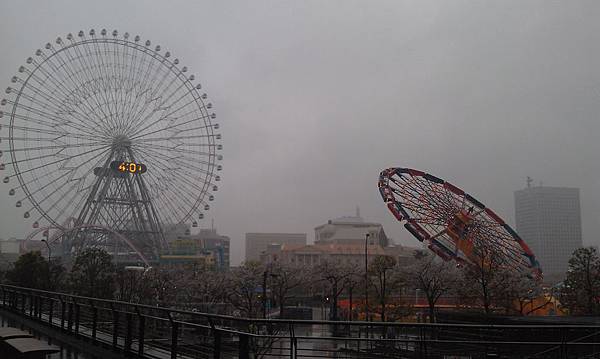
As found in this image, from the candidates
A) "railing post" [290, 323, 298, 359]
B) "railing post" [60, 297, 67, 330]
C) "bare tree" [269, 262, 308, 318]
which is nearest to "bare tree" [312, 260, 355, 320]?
"bare tree" [269, 262, 308, 318]

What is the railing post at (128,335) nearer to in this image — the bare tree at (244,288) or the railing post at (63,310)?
the railing post at (63,310)

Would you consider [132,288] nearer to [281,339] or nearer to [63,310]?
[63,310]

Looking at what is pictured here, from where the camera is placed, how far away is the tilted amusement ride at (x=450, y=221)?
6144 centimetres

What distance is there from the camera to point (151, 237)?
75.3 meters

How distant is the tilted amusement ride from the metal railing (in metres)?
51.1

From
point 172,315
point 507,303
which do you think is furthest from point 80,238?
point 172,315

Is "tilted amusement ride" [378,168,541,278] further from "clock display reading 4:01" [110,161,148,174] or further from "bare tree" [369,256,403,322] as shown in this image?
"clock display reading 4:01" [110,161,148,174]

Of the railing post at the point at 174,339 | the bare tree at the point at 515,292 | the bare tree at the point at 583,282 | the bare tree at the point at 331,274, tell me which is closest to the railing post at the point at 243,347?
the railing post at the point at 174,339

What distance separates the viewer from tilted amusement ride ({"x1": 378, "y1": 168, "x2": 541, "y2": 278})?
61.4 metres

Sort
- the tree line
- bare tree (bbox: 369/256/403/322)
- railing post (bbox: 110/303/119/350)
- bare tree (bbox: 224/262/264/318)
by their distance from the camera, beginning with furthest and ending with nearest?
bare tree (bbox: 224/262/264/318), bare tree (bbox: 369/256/403/322), the tree line, railing post (bbox: 110/303/119/350)

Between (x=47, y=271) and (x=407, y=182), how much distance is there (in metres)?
39.3

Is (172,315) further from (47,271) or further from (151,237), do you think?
(151,237)

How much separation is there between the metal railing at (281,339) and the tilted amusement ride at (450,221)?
51114 mm

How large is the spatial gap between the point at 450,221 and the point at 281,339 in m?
57.6
